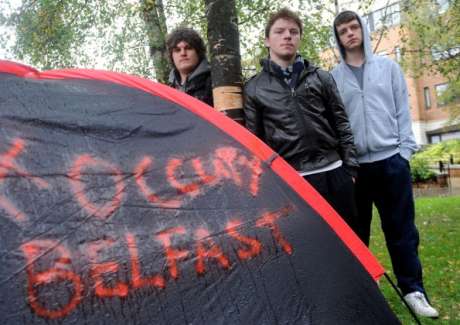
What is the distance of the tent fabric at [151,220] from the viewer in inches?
65.4

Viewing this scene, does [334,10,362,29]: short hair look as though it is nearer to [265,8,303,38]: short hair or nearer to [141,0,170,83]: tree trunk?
A: [265,8,303,38]: short hair

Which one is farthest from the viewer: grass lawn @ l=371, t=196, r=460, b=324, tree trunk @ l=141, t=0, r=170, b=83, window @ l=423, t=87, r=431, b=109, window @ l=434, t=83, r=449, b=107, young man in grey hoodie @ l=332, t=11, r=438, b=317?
window @ l=423, t=87, r=431, b=109

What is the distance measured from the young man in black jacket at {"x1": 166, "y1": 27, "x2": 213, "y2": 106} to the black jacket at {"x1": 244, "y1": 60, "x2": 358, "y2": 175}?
41 centimetres

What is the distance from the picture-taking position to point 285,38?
9.33ft

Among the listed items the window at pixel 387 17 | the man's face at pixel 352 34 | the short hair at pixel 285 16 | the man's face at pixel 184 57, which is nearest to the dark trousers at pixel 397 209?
the man's face at pixel 352 34

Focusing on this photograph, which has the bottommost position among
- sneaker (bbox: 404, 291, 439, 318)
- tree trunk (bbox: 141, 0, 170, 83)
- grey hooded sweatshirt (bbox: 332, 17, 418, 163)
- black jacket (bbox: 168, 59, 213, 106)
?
sneaker (bbox: 404, 291, 439, 318)

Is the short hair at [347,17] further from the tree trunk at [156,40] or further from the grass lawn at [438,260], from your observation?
the tree trunk at [156,40]

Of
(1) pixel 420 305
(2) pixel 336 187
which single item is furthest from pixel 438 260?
(2) pixel 336 187

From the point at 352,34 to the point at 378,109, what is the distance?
51cm

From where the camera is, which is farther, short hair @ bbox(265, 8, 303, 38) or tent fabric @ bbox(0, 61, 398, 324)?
short hair @ bbox(265, 8, 303, 38)

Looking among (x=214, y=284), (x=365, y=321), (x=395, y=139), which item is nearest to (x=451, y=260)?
(x=395, y=139)

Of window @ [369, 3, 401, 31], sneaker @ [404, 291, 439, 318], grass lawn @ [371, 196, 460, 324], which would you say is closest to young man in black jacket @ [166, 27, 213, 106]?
sneaker @ [404, 291, 439, 318]

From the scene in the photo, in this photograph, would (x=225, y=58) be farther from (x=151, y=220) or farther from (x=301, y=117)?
(x=151, y=220)

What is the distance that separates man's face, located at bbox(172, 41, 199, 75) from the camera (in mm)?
3068
